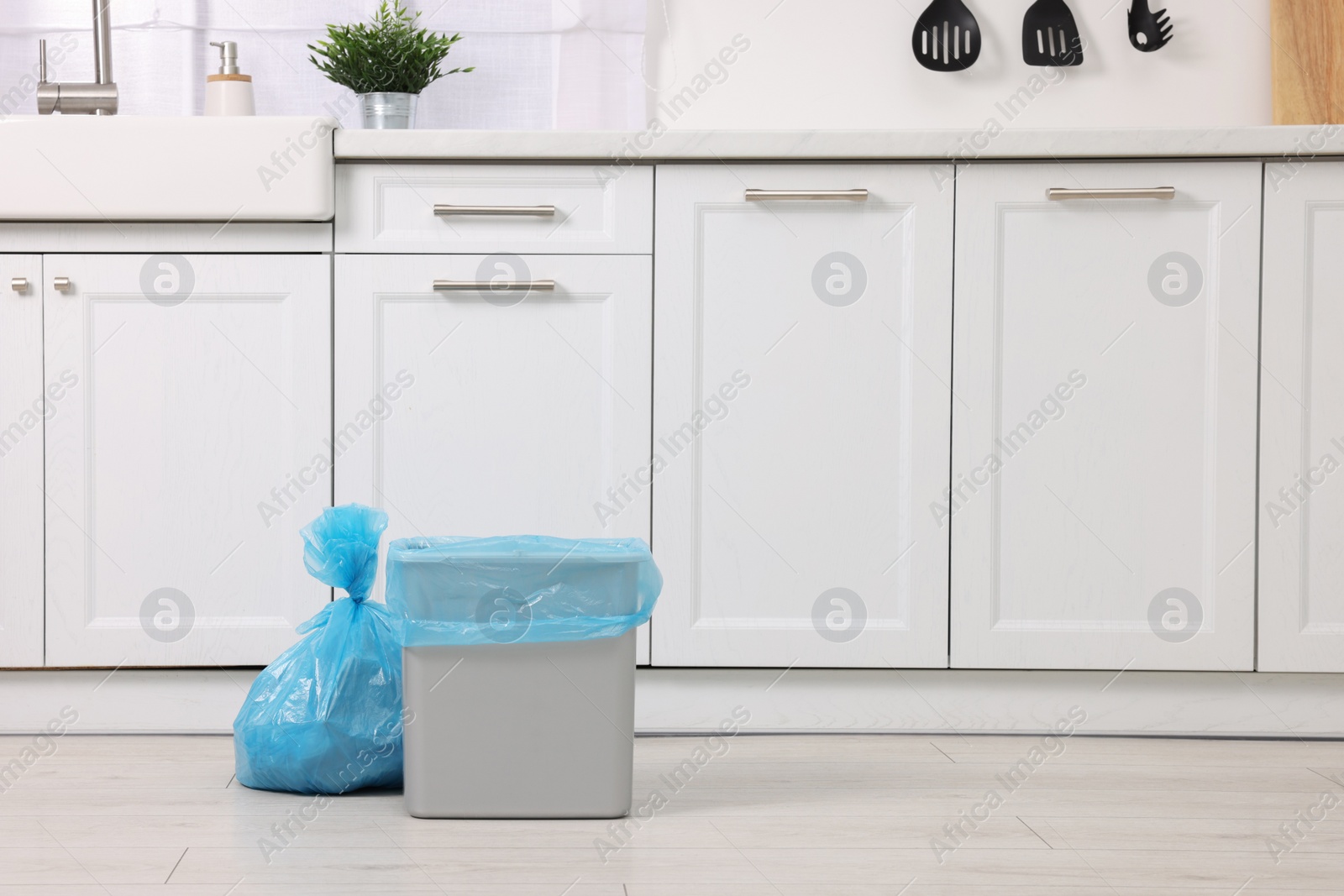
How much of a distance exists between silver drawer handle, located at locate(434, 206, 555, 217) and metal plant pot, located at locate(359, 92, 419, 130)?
331 millimetres

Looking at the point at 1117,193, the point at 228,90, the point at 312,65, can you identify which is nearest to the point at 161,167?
the point at 228,90

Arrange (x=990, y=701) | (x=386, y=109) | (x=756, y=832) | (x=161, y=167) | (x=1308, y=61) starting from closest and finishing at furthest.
Result: 1. (x=756, y=832)
2. (x=161, y=167)
3. (x=990, y=701)
4. (x=386, y=109)
5. (x=1308, y=61)

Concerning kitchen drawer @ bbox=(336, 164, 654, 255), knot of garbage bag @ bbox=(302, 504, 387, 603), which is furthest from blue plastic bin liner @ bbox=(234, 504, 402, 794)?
kitchen drawer @ bbox=(336, 164, 654, 255)

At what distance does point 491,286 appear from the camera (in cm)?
157

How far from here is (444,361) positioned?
1.58m

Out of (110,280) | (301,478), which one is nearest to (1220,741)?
(301,478)

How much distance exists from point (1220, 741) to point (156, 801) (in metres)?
1.45

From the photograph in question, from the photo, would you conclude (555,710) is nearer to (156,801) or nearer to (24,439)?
(156,801)

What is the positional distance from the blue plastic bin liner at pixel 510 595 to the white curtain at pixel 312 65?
3.66 ft

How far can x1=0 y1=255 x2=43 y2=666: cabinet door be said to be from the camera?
1556mm

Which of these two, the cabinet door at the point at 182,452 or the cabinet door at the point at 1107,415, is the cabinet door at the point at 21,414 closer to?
the cabinet door at the point at 182,452

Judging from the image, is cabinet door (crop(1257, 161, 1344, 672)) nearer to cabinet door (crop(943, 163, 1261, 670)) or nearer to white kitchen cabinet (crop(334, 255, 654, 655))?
cabinet door (crop(943, 163, 1261, 670))

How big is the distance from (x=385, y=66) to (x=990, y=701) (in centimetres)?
142

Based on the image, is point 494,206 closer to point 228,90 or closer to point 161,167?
point 161,167
